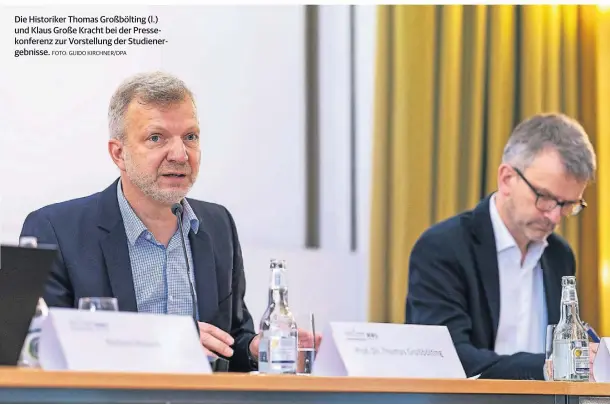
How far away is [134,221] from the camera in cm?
260

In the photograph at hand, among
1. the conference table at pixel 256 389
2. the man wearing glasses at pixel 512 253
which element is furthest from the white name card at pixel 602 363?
the man wearing glasses at pixel 512 253

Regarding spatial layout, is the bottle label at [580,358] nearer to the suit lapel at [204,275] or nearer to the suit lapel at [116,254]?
the suit lapel at [204,275]

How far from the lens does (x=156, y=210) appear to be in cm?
263

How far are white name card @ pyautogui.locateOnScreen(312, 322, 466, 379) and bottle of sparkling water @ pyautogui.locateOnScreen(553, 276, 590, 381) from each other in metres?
0.33

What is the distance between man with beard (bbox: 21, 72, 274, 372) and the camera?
250cm

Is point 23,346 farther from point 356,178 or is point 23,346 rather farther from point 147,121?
point 356,178

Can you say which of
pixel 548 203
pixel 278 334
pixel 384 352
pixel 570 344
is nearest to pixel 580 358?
pixel 570 344

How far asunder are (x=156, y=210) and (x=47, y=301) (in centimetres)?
39

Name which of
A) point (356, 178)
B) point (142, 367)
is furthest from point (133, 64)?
point (142, 367)

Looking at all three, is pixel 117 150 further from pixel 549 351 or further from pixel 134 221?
pixel 549 351

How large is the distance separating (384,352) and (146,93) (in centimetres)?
107

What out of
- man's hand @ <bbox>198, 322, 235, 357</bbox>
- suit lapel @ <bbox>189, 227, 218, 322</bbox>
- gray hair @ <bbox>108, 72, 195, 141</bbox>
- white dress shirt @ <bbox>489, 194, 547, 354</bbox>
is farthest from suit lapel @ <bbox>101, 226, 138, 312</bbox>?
white dress shirt @ <bbox>489, 194, 547, 354</bbox>

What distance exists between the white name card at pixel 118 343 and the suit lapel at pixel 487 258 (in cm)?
163

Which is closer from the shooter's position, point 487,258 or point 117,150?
point 117,150
